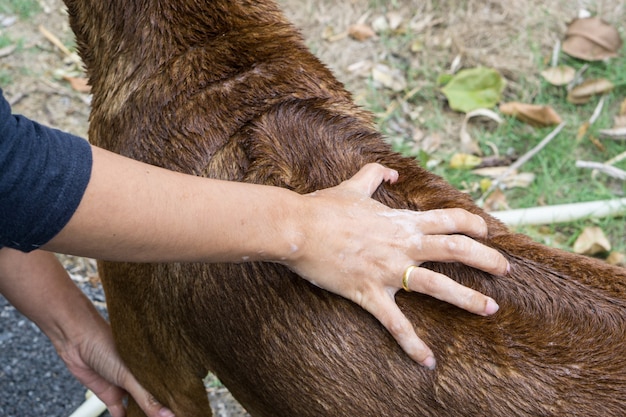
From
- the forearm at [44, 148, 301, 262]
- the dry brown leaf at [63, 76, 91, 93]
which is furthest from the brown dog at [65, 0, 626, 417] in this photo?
the dry brown leaf at [63, 76, 91, 93]

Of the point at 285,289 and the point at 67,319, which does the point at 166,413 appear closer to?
the point at 67,319

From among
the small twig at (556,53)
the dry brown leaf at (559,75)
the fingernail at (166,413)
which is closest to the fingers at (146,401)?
the fingernail at (166,413)

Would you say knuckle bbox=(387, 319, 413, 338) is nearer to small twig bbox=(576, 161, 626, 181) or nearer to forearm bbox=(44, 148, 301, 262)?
forearm bbox=(44, 148, 301, 262)

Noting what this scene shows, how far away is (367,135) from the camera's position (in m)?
2.14

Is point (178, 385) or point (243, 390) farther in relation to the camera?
point (178, 385)

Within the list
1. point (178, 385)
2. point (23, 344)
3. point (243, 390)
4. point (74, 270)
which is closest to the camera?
point (243, 390)

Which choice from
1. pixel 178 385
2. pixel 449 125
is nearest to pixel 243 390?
pixel 178 385

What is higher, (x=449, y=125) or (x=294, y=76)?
(x=294, y=76)

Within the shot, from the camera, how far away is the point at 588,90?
4.19 metres

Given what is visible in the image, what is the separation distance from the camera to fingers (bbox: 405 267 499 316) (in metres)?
1.76

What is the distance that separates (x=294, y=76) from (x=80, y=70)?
2.78 m

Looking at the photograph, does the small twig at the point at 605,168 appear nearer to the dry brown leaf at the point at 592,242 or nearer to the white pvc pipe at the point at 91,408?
the dry brown leaf at the point at 592,242

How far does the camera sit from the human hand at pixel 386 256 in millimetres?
1759

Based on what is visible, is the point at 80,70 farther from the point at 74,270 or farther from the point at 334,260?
the point at 334,260
